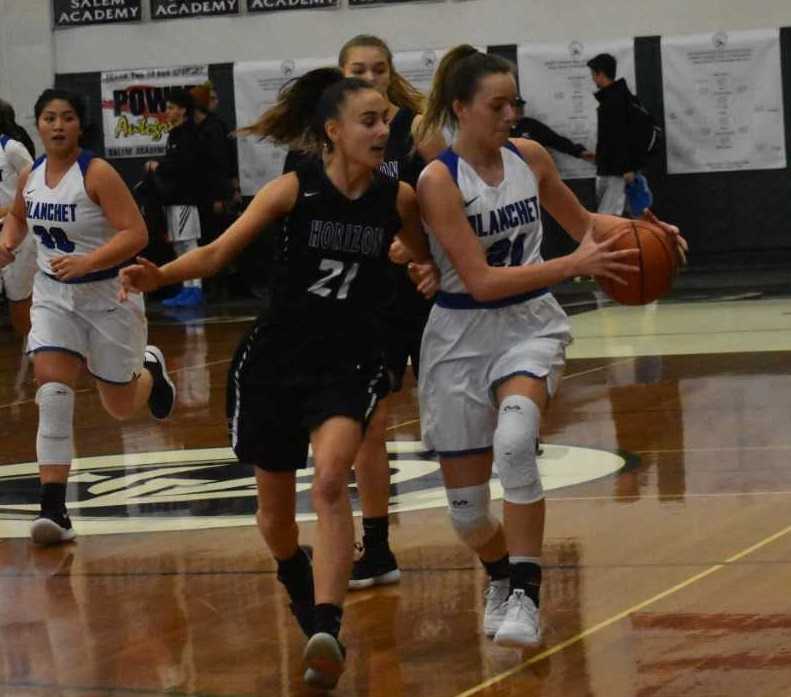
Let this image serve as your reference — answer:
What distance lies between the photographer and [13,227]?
7.99 meters

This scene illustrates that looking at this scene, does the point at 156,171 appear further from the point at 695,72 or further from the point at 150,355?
the point at 150,355

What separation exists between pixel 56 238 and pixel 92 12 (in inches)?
480

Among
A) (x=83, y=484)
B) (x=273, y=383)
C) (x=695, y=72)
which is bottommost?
(x=83, y=484)

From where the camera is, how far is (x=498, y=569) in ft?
18.5

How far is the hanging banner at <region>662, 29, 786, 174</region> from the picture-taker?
17.9 metres

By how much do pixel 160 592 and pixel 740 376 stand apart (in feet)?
17.1

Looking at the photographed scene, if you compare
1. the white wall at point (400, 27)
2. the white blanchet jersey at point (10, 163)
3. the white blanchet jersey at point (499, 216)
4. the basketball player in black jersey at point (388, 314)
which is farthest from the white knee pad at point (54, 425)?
the white wall at point (400, 27)

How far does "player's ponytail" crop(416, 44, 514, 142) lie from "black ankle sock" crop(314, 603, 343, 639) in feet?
4.92

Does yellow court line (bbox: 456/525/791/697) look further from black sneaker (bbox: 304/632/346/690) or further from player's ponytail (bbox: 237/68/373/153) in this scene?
player's ponytail (bbox: 237/68/373/153)

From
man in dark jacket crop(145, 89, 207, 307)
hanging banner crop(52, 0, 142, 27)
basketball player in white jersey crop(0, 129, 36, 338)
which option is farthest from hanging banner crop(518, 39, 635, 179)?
basketball player in white jersey crop(0, 129, 36, 338)

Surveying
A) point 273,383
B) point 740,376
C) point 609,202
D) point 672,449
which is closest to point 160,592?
point 273,383

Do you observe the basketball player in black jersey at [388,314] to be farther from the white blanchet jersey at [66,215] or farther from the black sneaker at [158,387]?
the black sneaker at [158,387]

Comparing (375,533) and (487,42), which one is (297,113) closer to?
(375,533)

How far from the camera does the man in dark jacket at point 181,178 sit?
695 inches
